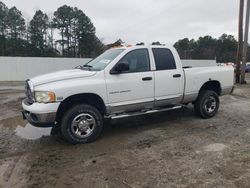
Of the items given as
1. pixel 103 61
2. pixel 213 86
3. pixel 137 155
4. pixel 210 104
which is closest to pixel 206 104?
pixel 210 104

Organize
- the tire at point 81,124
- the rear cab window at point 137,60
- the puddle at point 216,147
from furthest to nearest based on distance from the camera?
the rear cab window at point 137,60 → the tire at point 81,124 → the puddle at point 216,147

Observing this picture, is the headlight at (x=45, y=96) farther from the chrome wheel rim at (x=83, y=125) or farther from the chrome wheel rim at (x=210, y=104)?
the chrome wheel rim at (x=210, y=104)

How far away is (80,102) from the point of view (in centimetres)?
549

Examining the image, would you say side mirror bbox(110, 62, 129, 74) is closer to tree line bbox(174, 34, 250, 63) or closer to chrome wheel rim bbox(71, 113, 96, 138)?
chrome wheel rim bbox(71, 113, 96, 138)

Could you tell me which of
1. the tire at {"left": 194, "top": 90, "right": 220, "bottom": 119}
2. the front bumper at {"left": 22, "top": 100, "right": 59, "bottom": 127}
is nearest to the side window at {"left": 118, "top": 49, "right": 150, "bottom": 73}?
the front bumper at {"left": 22, "top": 100, "right": 59, "bottom": 127}

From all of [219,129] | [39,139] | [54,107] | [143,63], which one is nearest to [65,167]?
[54,107]

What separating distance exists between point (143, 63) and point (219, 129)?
7.75 feet

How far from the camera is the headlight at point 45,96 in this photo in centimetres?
497

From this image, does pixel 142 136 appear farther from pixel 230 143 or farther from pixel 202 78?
pixel 202 78

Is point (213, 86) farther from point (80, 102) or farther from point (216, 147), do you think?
point (80, 102)

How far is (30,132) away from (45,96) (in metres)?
1.85

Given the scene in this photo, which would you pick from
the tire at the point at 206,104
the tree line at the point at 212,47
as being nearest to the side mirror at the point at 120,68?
the tire at the point at 206,104

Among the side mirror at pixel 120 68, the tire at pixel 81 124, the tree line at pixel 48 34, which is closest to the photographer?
the tire at pixel 81 124

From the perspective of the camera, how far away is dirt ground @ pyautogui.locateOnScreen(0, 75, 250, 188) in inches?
150
